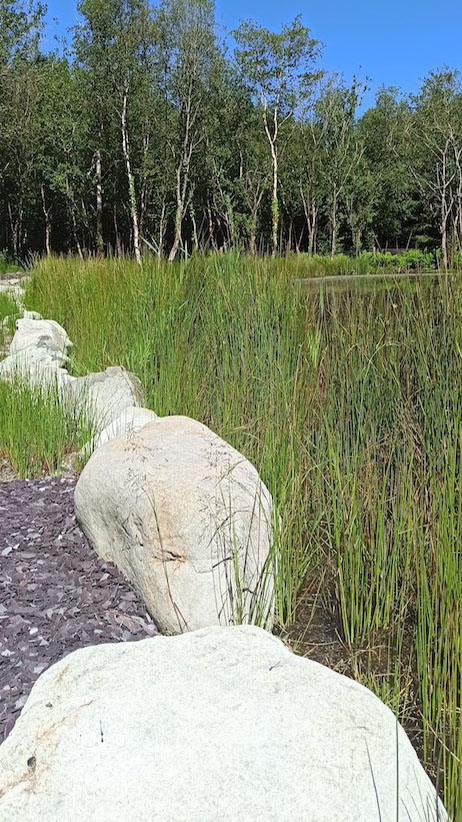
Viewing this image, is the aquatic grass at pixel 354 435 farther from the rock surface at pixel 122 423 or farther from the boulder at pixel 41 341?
the boulder at pixel 41 341

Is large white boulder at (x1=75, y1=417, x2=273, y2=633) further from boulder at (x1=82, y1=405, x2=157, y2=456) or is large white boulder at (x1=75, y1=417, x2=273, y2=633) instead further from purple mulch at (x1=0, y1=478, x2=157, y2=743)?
boulder at (x1=82, y1=405, x2=157, y2=456)

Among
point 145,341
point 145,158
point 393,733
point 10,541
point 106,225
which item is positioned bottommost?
point 10,541

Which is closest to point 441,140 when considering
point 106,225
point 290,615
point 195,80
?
point 195,80

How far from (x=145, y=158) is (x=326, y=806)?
22715 mm

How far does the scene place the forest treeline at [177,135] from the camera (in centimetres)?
1864

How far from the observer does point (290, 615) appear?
209 centimetres

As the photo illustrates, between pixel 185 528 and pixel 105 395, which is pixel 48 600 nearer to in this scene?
pixel 185 528

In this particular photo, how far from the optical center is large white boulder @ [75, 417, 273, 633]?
191cm

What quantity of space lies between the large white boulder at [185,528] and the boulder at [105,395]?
3.96 ft

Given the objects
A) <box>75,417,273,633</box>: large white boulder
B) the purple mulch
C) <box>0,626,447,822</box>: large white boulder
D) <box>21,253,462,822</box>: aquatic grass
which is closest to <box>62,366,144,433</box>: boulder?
<box>21,253,462,822</box>: aquatic grass

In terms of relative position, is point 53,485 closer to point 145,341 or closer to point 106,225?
point 145,341

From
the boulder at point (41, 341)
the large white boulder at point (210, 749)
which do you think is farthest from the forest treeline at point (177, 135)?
the large white boulder at point (210, 749)

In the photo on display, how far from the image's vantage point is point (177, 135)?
22.4 metres

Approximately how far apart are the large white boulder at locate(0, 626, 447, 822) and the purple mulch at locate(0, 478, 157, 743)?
1.40 ft
